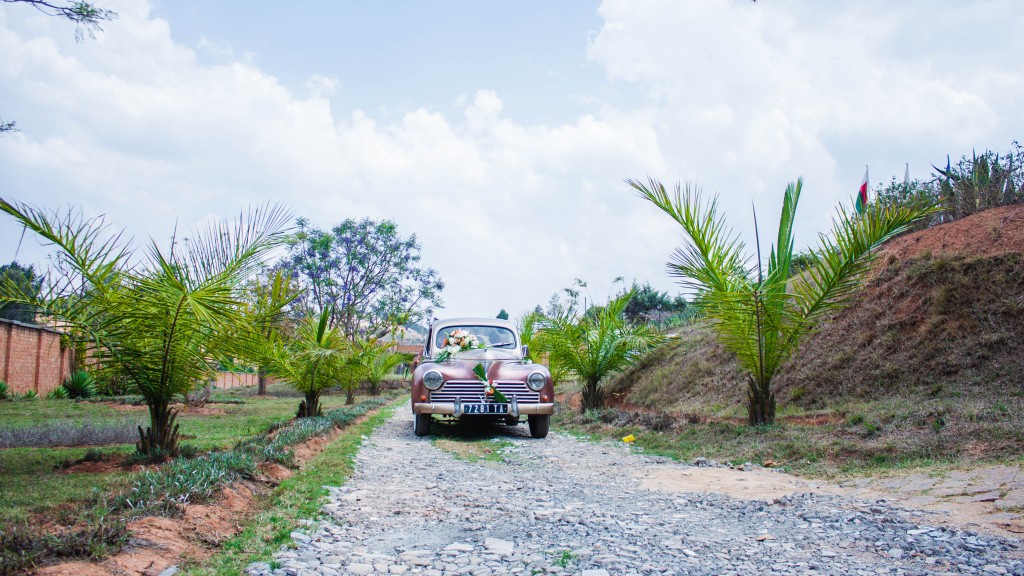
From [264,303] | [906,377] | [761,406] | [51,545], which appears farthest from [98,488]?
[906,377]

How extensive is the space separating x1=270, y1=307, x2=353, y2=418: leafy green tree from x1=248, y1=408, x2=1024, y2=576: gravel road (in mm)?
5145

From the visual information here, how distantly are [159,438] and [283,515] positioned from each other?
8.58 feet

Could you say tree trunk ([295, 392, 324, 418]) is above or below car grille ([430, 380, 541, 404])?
below

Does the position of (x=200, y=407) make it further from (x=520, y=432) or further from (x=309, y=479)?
(x=309, y=479)

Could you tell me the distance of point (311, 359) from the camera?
33.7 ft

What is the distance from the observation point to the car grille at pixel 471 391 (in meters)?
8.88

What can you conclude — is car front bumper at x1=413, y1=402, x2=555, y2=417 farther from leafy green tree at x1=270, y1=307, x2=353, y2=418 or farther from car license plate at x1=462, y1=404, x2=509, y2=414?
leafy green tree at x1=270, y1=307, x2=353, y2=418

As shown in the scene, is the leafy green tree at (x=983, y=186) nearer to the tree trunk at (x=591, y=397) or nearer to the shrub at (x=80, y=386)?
the tree trunk at (x=591, y=397)

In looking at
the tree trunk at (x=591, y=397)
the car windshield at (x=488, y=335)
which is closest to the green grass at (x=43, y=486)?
the car windshield at (x=488, y=335)

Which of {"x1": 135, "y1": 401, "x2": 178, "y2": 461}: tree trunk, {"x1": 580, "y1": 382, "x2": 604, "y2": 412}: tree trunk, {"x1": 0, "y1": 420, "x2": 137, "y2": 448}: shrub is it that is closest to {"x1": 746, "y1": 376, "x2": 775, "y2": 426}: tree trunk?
{"x1": 580, "y1": 382, "x2": 604, "y2": 412}: tree trunk

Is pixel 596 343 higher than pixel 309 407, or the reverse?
pixel 596 343

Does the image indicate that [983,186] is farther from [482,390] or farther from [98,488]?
[98,488]

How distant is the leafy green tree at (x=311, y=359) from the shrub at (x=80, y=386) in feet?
28.7

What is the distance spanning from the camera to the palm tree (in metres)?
12.9
